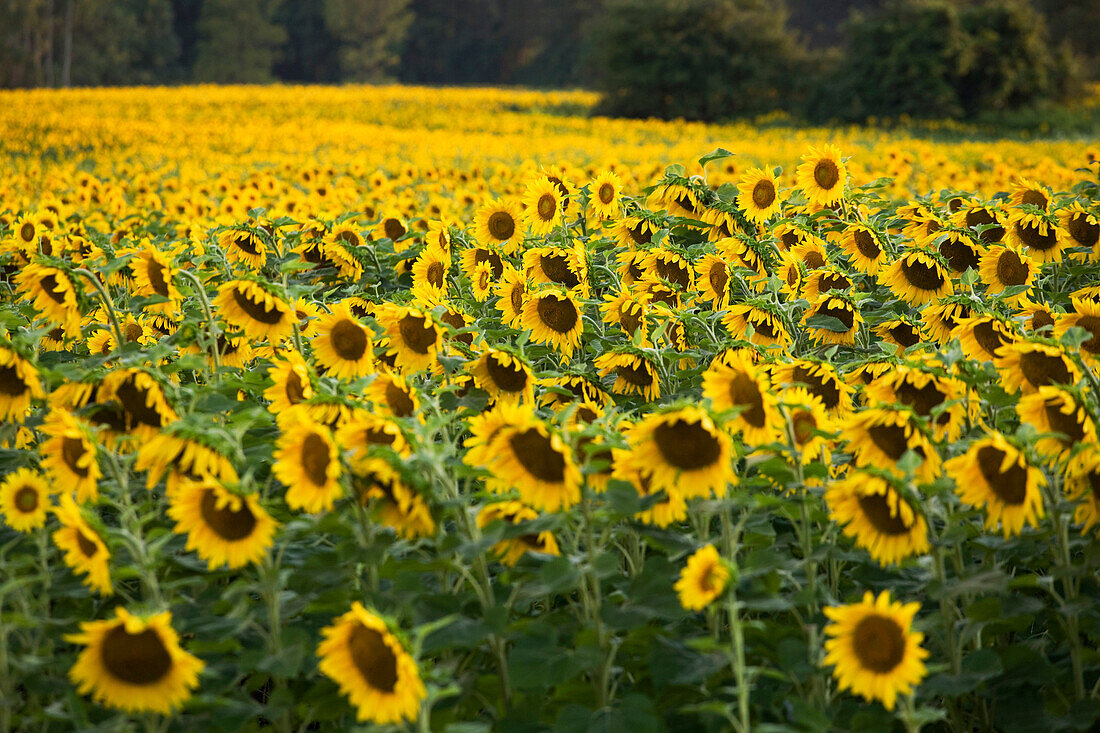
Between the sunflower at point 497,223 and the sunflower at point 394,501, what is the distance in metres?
2.09

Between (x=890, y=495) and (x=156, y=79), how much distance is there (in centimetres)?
6061

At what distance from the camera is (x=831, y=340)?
3195 mm

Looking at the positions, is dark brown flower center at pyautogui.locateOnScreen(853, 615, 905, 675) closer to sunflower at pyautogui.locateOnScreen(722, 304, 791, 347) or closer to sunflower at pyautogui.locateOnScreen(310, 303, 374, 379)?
sunflower at pyautogui.locateOnScreen(722, 304, 791, 347)

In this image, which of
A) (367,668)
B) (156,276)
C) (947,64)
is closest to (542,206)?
(156,276)

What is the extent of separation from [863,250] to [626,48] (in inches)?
1025

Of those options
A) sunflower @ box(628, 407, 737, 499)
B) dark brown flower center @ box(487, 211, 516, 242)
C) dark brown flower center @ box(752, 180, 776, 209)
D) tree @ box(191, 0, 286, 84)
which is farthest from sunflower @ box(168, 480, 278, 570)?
tree @ box(191, 0, 286, 84)

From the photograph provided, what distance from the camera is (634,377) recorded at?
2.80 meters

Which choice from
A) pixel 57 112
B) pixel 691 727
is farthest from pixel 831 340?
pixel 57 112

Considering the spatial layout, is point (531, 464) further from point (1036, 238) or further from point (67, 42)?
point (67, 42)

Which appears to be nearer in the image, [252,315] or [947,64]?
[252,315]

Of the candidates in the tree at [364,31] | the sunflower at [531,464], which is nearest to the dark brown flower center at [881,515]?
the sunflower at [531,464]

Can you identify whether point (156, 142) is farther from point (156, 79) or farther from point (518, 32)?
point (518, 32)

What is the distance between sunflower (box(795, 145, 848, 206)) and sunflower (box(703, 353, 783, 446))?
1598 mm

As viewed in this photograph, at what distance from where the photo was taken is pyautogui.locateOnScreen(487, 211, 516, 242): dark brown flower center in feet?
12.6
